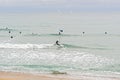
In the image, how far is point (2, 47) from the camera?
48469 mm

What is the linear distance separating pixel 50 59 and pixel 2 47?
43.1 feet

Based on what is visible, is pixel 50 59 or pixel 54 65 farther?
pixel 50 59

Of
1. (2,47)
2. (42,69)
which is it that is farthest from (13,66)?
(2,47)

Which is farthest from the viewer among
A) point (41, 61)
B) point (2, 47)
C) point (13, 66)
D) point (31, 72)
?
point (2, 47)

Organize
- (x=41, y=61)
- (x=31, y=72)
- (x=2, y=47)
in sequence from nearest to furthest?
(x=31, y=72), (x=41, y=61), (x=2, y=47)

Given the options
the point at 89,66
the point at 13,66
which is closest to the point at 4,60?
the point at 13,66

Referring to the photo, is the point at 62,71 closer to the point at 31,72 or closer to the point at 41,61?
the point at 31,72

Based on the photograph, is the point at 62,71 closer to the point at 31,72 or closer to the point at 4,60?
the point at 31,72

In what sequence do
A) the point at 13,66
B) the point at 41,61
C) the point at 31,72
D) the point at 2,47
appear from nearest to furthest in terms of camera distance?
the point at 31,72 < the point at 13,66 < the point at 41,61 < the point at 2,47

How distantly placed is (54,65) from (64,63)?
4.35 ft

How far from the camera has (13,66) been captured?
1319 inches

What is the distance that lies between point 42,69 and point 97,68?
5114 millimetres

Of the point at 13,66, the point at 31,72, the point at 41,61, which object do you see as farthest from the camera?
the point at 41,61

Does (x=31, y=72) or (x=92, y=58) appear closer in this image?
(x=31, y=72)
